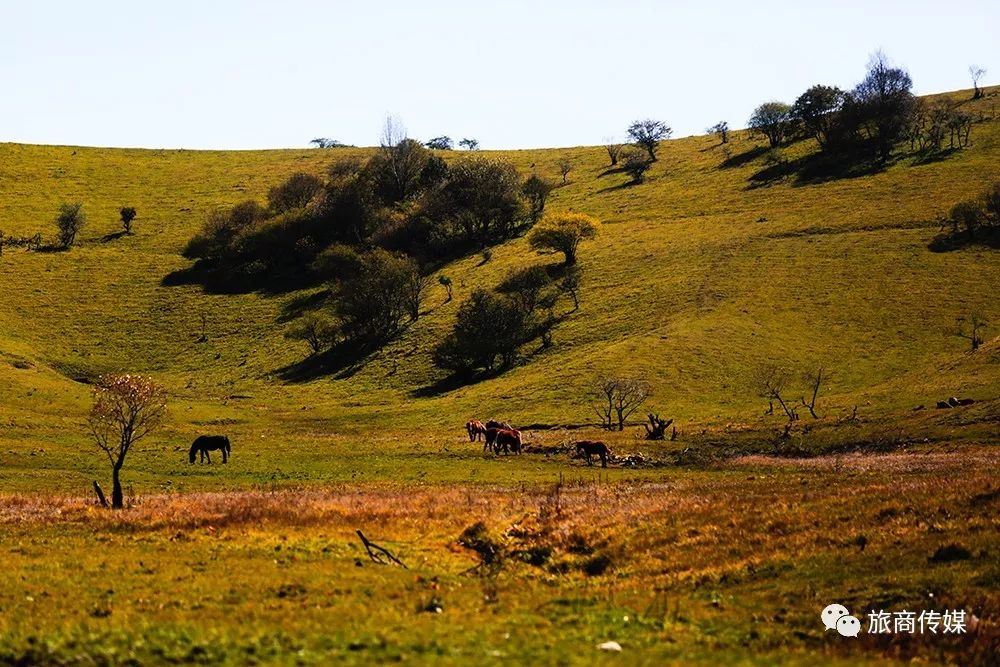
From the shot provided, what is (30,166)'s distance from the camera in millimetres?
190500

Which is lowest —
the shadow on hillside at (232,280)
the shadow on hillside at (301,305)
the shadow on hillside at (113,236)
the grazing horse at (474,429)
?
the grazing horse at (474,429)

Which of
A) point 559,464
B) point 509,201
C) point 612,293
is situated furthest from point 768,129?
point 559,464

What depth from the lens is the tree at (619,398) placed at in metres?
74.6

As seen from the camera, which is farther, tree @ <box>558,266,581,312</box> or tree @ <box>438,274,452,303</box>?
tree @ <box>438,274,452,303</box>

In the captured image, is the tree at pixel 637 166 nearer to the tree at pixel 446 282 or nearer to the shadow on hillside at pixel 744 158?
the shadow on hillside at pixel 744 158

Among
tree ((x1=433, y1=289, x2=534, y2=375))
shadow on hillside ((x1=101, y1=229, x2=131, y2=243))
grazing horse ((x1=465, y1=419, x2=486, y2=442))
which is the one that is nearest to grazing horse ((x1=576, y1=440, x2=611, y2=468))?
grazing horse ((x1=465, y1=419, x2=486, y2=442))

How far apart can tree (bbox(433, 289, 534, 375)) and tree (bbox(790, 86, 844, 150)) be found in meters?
88.1

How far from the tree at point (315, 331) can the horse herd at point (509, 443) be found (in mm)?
56973

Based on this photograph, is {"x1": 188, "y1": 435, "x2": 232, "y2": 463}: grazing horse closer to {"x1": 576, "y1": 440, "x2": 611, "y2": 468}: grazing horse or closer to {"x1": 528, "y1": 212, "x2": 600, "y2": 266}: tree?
{"x1": 576, "y1": 440, "x2": 611, "y2": 468}: grazing horse

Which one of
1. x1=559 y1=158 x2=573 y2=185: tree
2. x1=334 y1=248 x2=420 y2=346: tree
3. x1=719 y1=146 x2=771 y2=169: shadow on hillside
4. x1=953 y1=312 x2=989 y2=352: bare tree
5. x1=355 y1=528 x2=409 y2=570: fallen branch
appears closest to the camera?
x1=355 y1=528 x2=409 y2=570: fallen branch

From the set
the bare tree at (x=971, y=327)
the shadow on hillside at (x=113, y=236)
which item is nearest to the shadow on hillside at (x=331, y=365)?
the shadow on hillside at (x=113, y=236)

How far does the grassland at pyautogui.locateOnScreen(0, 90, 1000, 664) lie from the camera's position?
17.5 meters

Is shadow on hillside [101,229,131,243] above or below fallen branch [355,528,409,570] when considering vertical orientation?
above

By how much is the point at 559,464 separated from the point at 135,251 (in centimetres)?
12569
